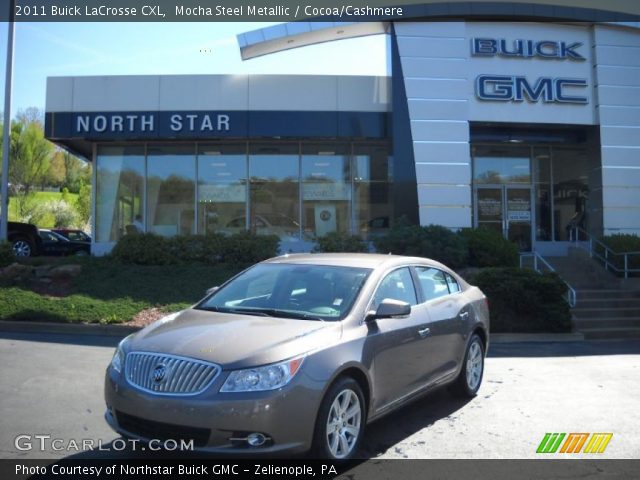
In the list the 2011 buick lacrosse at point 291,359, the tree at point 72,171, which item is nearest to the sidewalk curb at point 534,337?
the 2011 buick lacrosse at point 291,359

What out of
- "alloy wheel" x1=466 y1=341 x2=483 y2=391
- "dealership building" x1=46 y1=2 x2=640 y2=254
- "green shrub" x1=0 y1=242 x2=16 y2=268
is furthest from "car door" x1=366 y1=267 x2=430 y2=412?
"green shrub" x1=0 y1=242 x2=16 y2=268

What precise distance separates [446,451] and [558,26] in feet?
51.9

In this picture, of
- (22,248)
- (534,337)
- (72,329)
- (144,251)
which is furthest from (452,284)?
(22,248)

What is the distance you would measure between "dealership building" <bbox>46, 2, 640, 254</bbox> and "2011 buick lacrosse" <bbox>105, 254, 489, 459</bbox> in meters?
10.7

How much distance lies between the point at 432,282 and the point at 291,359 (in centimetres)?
258

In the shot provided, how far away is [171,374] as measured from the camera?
396 cm

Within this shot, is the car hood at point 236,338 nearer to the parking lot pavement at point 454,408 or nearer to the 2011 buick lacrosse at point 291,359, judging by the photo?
the 2011 buick lacrosse at point 291,359

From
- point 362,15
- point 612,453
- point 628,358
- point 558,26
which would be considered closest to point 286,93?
point 362,15

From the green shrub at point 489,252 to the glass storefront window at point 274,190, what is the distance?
614 centimetres

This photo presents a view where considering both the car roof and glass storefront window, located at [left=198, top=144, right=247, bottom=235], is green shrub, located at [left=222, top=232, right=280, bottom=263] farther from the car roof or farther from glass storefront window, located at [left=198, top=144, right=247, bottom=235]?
the car roof

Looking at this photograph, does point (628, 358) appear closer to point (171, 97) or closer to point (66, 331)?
point (66, 331)

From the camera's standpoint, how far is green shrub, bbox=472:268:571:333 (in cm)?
1136

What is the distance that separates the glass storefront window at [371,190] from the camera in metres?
18.5

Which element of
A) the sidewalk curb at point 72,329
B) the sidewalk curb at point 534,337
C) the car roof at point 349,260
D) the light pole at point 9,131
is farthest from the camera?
the light pole at point 9,131
